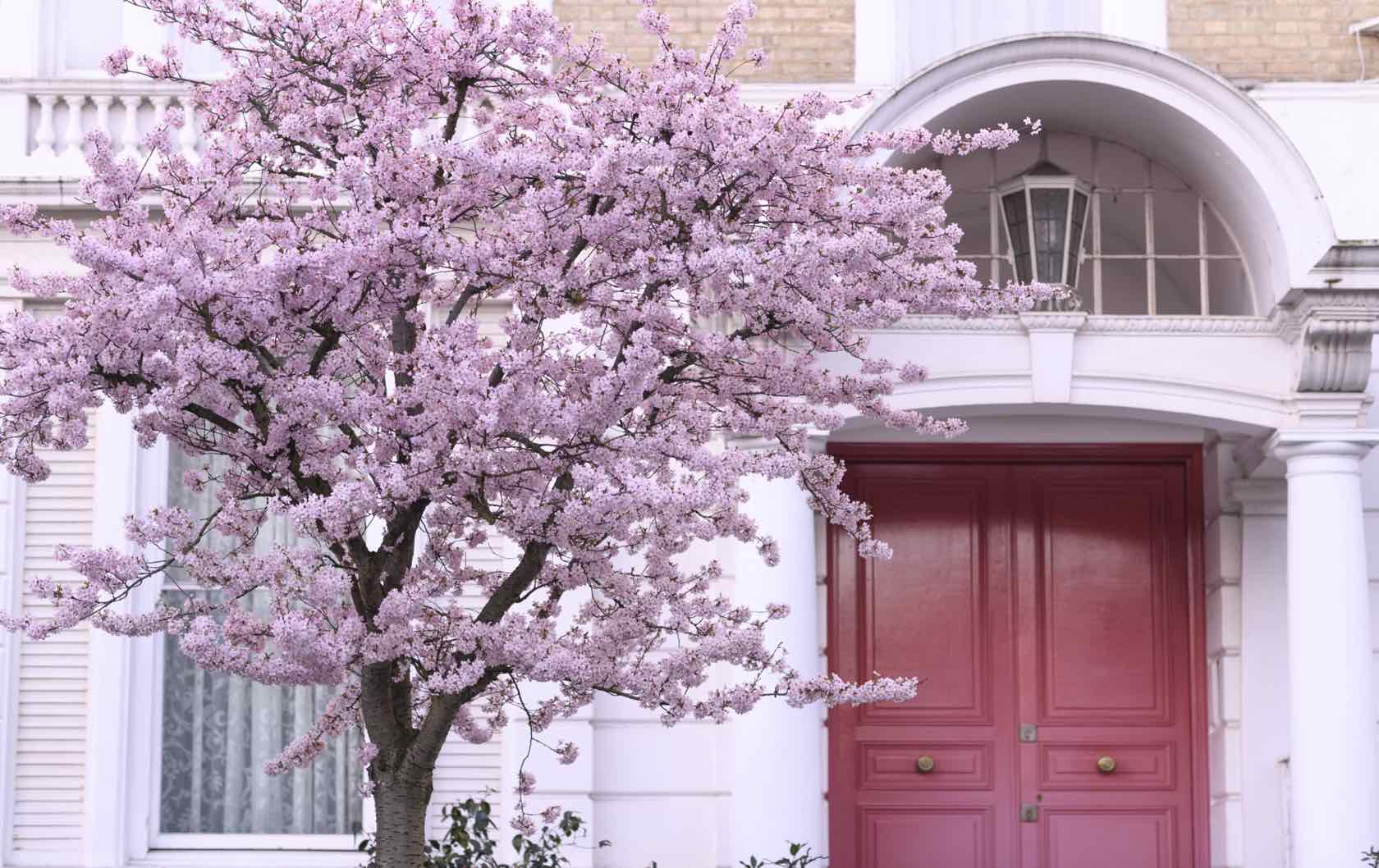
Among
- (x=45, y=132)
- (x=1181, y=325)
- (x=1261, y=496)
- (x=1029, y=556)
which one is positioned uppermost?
(x=45, y=132)

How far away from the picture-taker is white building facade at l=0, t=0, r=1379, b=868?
9.52 meters

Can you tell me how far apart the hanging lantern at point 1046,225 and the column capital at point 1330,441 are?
1.34 m

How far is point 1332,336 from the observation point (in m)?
9.49

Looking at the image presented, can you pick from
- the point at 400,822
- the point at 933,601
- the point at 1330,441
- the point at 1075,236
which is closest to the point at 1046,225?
the point at 1075,236

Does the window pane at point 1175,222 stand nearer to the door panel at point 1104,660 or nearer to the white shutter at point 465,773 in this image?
the door panel at point 1104,660

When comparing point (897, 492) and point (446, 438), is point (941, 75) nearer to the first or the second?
point (897, 492)

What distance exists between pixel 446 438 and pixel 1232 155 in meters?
4.82

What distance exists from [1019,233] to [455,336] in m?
4.55

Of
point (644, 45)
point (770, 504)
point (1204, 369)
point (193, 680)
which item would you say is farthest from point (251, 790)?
point (1204, 369)

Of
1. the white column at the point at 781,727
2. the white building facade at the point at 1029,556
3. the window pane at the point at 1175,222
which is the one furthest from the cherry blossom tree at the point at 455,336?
the window pane at the point at 1175,222

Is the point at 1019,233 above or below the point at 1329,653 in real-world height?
above

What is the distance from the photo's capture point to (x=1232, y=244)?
1025cm

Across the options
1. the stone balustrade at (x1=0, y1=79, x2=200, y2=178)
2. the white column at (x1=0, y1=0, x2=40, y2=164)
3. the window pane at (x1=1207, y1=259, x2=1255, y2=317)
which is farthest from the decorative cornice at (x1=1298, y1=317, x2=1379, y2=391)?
the white column at (x1=0, y1=0, x2=40, y2=164)

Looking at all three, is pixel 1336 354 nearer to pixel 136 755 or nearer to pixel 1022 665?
pixel 1022 665
